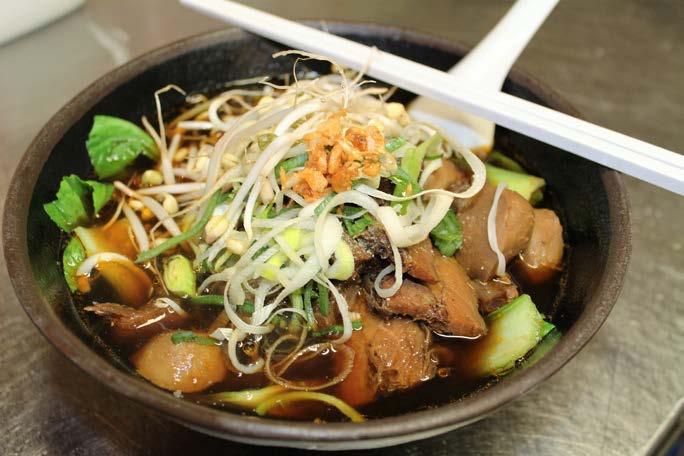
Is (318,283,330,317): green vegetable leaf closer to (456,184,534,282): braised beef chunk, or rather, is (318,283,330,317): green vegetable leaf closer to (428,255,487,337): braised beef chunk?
(428,255,487,337): braised beef chunk

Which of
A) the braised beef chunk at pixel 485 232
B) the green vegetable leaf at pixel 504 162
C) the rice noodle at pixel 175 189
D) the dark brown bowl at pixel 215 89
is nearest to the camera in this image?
the dark brown bowl at pixel 215 89

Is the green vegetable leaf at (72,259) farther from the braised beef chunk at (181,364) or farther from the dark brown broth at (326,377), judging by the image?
the braised beef chunk at (181,364)

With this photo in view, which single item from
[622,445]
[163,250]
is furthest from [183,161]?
[622,445]

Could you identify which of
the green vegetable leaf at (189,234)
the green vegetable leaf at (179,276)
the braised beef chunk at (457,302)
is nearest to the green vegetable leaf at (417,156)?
the braised beef chunk at (457,302)

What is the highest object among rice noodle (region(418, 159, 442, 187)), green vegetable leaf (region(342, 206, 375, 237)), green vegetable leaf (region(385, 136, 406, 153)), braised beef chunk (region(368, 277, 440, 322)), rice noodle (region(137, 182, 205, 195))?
green vegetable leaf (region(385, 136, 406, 153))

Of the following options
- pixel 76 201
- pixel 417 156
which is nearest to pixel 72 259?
pixel 76 201

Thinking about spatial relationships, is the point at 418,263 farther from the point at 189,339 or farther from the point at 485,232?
the point at 189,339

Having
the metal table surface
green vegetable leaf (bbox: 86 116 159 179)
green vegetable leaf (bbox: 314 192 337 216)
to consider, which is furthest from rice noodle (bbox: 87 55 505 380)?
the metal table surface
